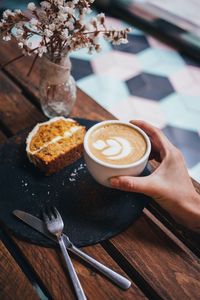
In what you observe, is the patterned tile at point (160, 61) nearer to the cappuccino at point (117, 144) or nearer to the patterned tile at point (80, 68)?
the patterned tile at point (80, 68)

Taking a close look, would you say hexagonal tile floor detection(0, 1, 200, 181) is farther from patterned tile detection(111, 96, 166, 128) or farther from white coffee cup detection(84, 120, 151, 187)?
white coffee cup detection(84, 120, 151, 187)

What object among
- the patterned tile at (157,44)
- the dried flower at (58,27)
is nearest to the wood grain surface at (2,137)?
the dried flower at (58,27)

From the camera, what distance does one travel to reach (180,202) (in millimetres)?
921

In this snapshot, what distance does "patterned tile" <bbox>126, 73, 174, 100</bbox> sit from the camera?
2.51m

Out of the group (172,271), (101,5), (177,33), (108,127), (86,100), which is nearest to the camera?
(172,271)

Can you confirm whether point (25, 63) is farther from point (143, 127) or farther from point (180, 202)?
point (180, 202)

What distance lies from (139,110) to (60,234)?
1604mm

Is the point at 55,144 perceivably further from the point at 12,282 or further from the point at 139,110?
the point at 139,110

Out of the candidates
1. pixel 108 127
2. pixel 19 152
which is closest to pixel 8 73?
pixel 19 152

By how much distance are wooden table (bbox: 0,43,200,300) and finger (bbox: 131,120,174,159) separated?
15 cm

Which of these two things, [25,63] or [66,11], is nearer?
[66,11]

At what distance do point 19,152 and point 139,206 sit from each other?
386 millimetres

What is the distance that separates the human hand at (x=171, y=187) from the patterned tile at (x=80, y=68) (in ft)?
5.69

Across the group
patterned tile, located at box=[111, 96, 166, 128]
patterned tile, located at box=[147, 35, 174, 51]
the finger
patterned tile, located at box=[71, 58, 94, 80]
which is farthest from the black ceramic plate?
patterned tile, located at box=[147, 35, 174, 51]
